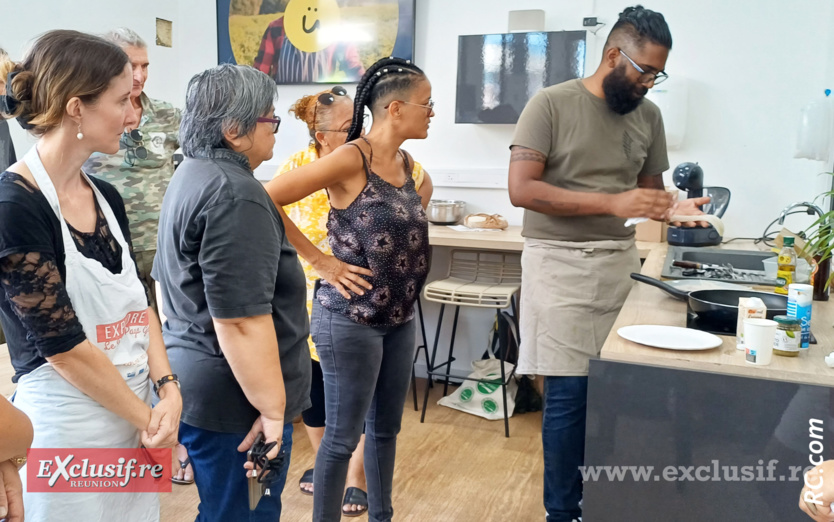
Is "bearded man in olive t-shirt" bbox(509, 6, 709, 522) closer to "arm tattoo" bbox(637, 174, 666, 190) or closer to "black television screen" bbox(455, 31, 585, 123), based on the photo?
"arm tattoo" bbox(637, 174, 666, 190)

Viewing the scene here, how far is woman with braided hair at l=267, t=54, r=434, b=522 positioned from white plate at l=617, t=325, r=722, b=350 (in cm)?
62

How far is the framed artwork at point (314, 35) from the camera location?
4035mm

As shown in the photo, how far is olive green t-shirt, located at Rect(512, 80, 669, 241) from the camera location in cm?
203

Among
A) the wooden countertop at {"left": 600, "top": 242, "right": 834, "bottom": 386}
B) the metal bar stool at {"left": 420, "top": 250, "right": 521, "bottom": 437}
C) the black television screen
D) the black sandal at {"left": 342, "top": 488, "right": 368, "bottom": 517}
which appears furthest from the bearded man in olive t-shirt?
the black television screen

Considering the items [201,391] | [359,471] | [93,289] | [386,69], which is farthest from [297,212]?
[93,289]

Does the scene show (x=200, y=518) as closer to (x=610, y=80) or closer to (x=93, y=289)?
(x=93, y=289)

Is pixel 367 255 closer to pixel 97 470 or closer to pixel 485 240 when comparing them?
pixel 97 470

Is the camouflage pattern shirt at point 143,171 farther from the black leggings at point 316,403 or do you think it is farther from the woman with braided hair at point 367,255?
the woman with braided hair at point 367,255

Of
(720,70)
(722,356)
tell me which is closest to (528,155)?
(722,356)

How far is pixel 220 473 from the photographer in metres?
1.39

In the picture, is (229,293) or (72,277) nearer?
(72,277)

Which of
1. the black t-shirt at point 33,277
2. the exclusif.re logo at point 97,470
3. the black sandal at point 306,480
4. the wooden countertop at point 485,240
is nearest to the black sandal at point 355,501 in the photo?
the black sandal at point 306,480

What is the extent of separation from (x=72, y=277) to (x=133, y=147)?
165 cm

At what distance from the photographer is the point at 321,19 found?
4.18 m
